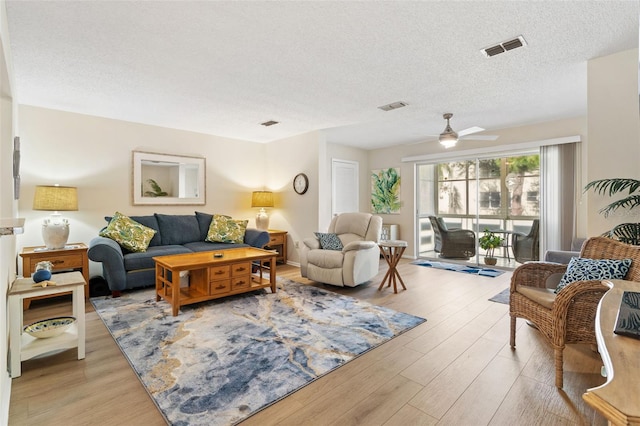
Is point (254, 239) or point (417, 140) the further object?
point (417, 140)

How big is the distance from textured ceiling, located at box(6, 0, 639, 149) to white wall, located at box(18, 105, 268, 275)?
0.97 feet

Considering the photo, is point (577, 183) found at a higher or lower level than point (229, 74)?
lower

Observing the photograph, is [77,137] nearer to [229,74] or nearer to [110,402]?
[229,74]

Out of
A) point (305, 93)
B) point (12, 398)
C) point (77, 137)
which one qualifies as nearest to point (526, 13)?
point (305, 93)

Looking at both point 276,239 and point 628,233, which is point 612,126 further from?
point 276,239

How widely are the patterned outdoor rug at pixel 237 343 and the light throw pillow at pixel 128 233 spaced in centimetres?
65

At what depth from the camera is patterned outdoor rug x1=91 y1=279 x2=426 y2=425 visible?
1.81 metres

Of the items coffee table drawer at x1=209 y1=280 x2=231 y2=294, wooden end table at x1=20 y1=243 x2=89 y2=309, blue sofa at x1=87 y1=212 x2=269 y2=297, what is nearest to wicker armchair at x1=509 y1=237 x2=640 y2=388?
coffee table drawer at x1=209 y1=280 x2=231 y2=294

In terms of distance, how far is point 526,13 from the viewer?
2068 mm

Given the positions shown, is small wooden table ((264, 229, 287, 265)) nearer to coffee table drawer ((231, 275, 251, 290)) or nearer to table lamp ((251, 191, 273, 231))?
table lamp ((251, 191, 273, 231))

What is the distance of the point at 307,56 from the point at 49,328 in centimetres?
294

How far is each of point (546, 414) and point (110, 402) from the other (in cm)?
247

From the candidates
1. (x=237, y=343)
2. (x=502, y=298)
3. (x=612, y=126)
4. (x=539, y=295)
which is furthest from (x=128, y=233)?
(x=612, y=126)

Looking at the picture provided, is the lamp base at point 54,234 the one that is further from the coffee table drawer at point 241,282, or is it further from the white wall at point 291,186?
the white wall at point 291,186
